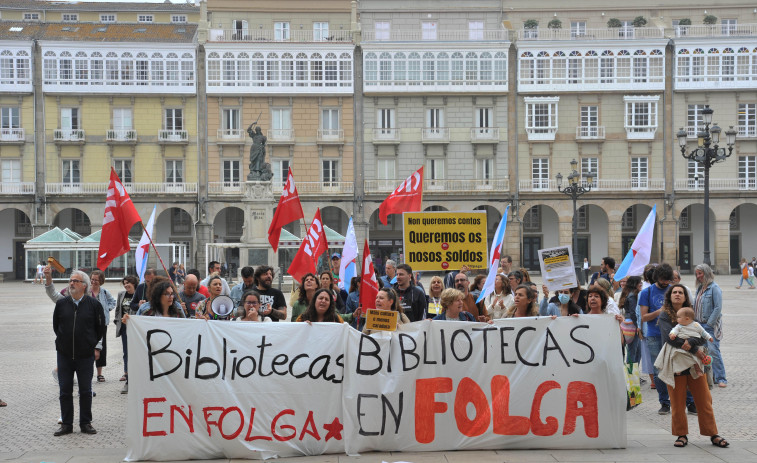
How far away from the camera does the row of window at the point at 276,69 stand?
47969 millimetres

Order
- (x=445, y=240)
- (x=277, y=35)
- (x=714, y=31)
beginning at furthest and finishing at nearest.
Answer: (x=277, y=35) → (x=714, y=31) → (x=445, y=240)

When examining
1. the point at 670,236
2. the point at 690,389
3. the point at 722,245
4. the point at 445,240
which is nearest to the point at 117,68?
the point at 670,236

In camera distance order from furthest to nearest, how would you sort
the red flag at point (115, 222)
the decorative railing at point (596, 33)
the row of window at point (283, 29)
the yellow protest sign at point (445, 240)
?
the row of window at point (283, 29) → the decorative railing at point (596, 33) → the yellow protest sign at point (445, 240) → the red flag at point (115, 222)

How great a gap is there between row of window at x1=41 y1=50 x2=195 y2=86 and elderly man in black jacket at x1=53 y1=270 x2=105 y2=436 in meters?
40.9

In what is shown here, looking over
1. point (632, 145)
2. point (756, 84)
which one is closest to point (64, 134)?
point (632, 145)

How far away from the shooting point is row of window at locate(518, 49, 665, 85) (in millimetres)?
48250

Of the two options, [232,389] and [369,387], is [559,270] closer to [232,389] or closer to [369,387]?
[369,387]

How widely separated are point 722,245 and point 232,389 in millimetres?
45752

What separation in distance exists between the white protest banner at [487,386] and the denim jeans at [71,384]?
111 inches

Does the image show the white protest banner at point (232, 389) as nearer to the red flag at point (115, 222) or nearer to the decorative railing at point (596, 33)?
the red flag at point (115, 222)

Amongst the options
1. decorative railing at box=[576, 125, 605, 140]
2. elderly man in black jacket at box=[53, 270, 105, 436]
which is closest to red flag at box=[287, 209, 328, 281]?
elderly man in black jacket at box=[53, 270, 105, 436]

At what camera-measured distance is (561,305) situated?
31.1 ft

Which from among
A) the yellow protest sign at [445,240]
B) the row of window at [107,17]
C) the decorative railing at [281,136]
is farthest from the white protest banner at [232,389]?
the row of window at [107,17]

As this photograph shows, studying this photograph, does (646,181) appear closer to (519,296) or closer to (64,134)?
(64,134)
